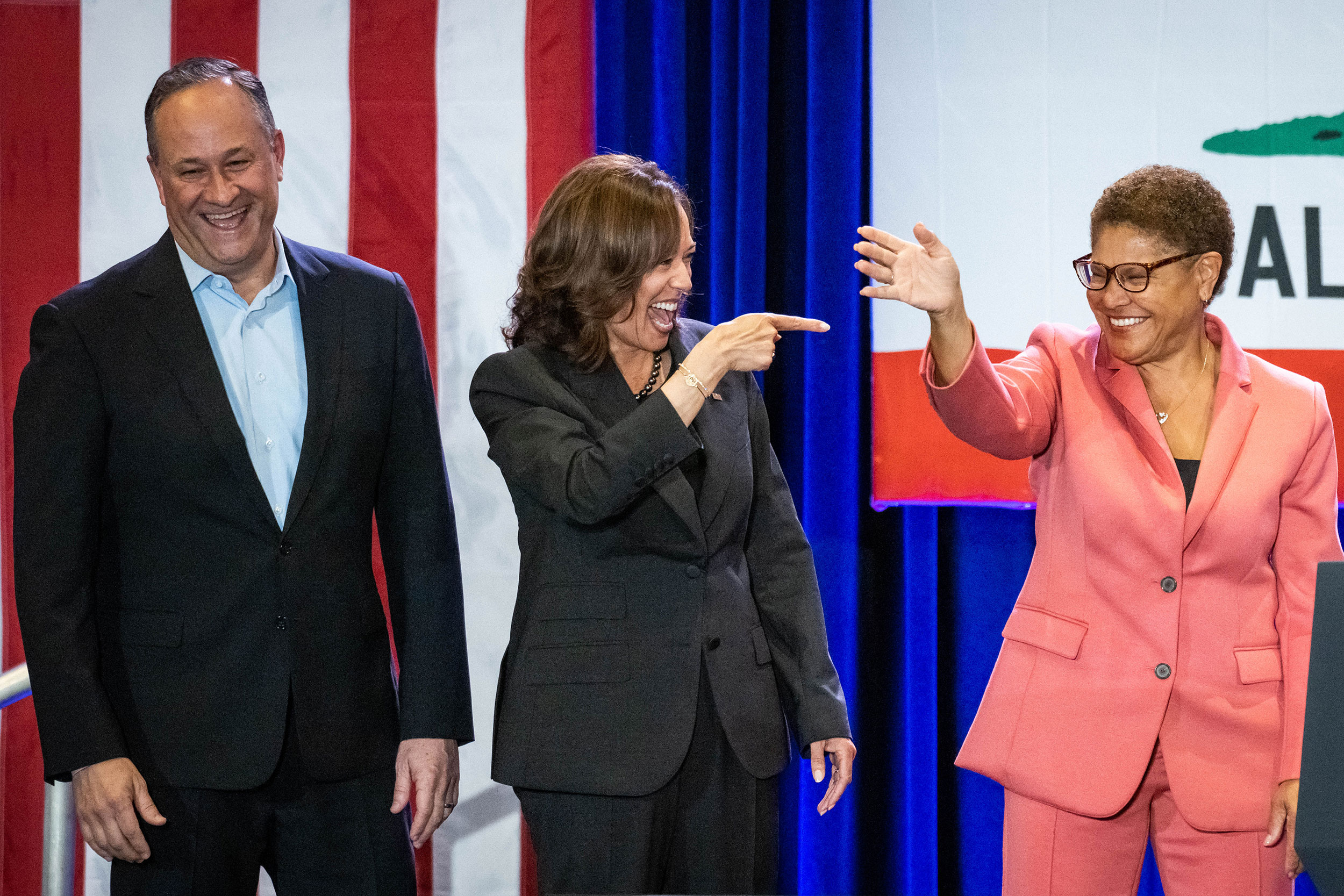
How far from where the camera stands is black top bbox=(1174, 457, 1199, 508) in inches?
72.2

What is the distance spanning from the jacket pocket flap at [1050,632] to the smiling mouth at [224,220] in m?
1.30

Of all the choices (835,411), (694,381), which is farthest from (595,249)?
(835,411)

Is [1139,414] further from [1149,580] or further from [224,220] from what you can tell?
[224,220]

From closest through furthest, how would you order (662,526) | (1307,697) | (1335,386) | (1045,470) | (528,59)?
(1307,697) → (662,526) → (1045,470) → (1335,386) → (528,59)

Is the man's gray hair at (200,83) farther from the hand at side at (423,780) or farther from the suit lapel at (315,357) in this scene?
the hand at side at (423,780)

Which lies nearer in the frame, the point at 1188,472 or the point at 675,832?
the point at 675,832

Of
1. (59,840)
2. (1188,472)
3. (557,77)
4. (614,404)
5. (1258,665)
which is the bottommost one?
(59,840)

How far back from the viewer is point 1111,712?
1.80 meters

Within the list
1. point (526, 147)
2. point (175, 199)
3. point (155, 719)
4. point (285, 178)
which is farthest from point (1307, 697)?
point (285, 178)

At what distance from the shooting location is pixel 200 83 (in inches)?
68.6

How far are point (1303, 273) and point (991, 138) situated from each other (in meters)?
0.74

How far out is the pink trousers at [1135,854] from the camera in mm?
1774

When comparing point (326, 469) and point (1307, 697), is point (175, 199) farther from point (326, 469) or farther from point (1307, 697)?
point (1307, 697)

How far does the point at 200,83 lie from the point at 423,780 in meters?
1.05
